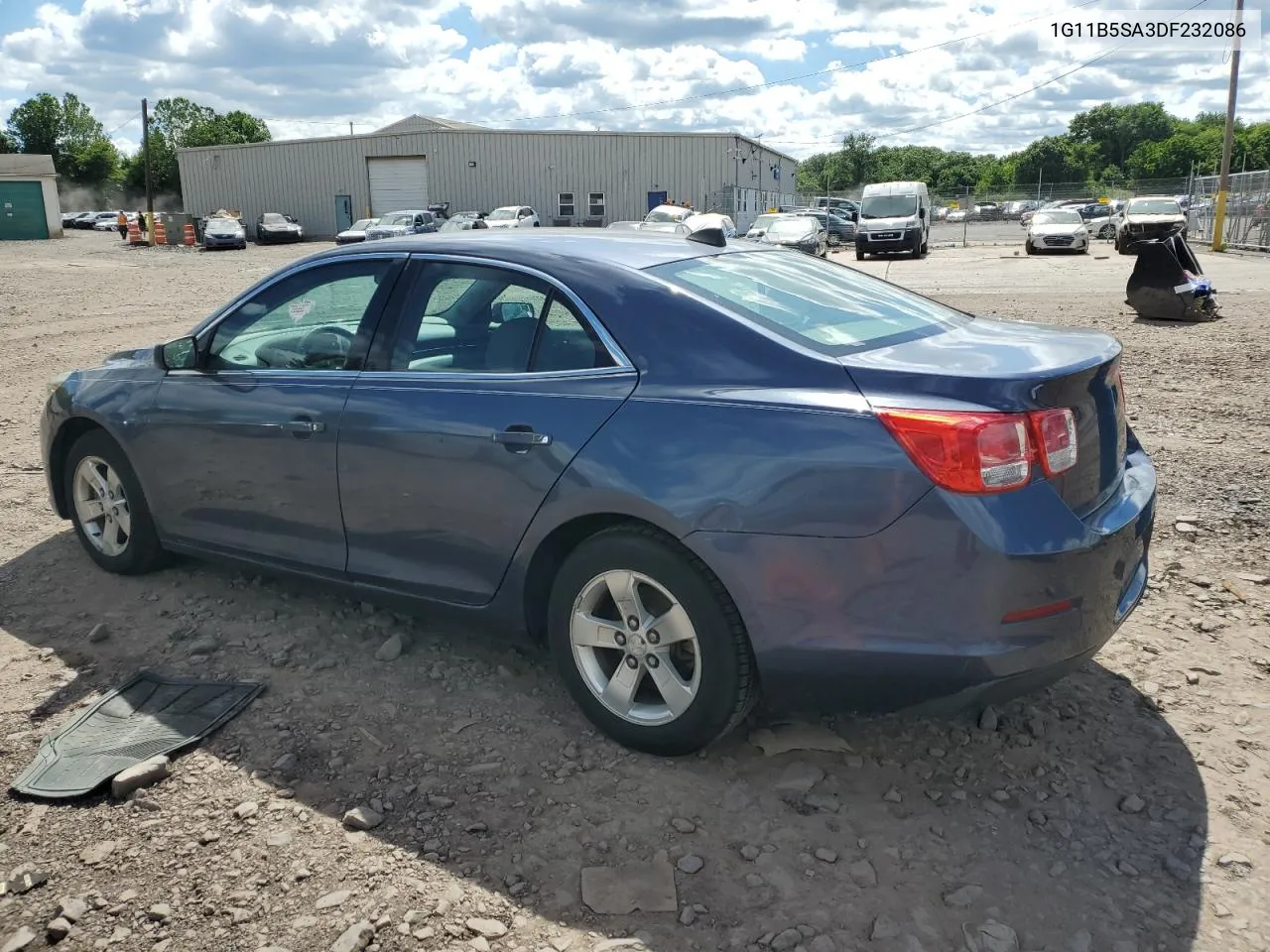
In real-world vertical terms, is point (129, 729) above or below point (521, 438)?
below

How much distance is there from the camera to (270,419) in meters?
3.99

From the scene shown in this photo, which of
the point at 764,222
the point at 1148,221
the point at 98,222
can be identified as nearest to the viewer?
the point at 1148,221

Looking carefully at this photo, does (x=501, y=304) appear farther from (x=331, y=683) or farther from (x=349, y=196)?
(x=349, y=196)

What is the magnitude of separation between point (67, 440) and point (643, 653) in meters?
3.30

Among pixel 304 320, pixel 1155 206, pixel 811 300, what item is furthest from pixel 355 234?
pixel 811 300

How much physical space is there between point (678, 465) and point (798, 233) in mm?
27324

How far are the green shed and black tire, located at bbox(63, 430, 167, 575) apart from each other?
56.5m

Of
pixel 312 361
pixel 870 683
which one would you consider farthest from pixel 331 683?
pixel 870 683

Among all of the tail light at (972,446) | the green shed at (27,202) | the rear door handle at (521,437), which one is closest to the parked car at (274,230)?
the green shed at (27,202)

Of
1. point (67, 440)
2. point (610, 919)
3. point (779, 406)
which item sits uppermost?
point (779, 406)

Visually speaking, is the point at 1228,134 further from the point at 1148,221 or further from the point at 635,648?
the point at 635,648

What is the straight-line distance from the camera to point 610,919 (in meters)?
2.61

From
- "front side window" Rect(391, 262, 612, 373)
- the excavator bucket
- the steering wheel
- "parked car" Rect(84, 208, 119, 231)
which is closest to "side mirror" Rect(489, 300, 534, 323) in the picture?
"front side window" Rect(391, 262, 612, 373)

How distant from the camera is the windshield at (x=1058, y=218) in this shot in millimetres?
33166
